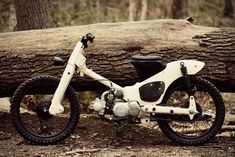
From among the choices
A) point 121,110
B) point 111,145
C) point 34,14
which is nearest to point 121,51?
point 121,110

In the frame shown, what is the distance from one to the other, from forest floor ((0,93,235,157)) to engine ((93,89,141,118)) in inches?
17.6

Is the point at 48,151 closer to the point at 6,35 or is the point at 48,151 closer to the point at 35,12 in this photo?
the point at 6,35

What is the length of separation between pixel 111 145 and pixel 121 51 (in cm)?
134

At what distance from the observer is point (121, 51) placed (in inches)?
267

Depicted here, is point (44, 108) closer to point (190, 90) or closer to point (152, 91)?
point (152, 91)

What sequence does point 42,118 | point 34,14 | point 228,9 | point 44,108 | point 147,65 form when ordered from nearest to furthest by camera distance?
point 147,65
point 44,108
point 42,118
point 34,14
point 228,9

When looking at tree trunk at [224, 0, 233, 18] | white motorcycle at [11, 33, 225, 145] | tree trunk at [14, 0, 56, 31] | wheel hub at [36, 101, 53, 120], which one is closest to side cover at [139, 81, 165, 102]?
white motorcycle at [11, 33, 225, 145]

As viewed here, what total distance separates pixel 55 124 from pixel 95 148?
120 cm

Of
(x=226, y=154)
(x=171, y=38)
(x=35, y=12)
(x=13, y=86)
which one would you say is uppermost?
(x=35, y=12)

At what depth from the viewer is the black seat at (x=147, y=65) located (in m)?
6.13

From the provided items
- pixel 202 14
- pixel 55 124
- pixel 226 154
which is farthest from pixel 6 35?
pixel 202 14

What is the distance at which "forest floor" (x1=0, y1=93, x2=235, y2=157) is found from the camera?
5906 mm

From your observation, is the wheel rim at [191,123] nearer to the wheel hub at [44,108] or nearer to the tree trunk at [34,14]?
the wheel hub at [44,108]

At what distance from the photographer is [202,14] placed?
19422mm
